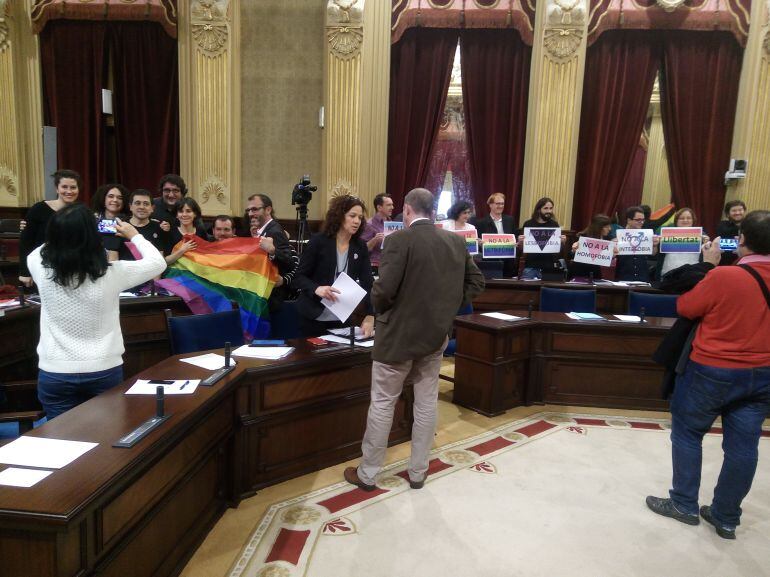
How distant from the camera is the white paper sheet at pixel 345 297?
312 cm

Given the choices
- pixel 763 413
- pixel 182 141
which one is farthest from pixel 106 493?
pixel 182 141

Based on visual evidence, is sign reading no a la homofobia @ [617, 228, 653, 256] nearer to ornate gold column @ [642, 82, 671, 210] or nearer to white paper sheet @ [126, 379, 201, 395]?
white paper sheet @ [126, 379, 201, 395]

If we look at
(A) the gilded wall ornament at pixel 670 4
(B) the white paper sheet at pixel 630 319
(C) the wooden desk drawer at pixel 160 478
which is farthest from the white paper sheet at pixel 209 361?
(A) the gilded wall ornament at pixel 670 4

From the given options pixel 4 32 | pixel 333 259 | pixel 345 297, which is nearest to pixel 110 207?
pixel 333 259

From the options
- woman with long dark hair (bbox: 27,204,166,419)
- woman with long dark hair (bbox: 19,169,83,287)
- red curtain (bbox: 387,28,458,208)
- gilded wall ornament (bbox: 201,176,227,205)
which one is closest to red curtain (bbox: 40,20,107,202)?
gilded wall ornament (bbox: 201,176,227,205)

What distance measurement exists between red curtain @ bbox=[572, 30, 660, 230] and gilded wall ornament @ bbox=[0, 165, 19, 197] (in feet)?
23.3

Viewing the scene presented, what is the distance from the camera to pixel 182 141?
694cm

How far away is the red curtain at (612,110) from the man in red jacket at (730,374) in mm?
4756

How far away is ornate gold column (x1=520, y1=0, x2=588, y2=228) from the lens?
6.59 metres

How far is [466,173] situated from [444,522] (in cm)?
576

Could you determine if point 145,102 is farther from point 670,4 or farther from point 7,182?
point 670,4

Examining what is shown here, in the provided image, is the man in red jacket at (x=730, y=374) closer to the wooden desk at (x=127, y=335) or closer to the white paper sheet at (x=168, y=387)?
the white paper sheet at (x=168, y=387)

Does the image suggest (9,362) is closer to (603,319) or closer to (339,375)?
(339,375)

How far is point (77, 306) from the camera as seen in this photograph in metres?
2.12
